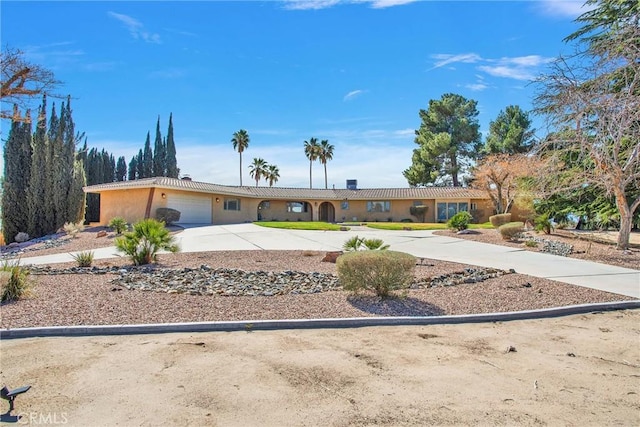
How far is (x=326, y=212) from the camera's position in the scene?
43000 millimetres

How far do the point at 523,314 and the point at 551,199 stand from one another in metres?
19.1

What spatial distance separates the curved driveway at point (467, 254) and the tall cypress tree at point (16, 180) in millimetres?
14505

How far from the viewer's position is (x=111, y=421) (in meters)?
3.10

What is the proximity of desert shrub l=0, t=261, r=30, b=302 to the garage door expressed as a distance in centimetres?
2237

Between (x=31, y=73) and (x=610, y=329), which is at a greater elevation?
(x=31, y=73)

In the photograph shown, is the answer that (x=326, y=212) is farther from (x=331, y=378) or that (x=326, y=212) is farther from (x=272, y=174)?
(x=331, y=378)

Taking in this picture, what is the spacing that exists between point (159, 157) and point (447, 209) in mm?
35493

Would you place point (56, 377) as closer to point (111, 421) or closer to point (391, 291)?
point (111, 421)

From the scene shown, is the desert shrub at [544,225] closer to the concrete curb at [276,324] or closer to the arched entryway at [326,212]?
the concrete curb at [276,324]

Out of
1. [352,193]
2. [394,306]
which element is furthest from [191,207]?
[394,306]

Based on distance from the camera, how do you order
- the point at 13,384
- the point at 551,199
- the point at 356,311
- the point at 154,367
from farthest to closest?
the point at 551,199, the point at 356,311, the point at 154,367, the point at 13,384

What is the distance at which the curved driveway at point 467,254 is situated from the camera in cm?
949

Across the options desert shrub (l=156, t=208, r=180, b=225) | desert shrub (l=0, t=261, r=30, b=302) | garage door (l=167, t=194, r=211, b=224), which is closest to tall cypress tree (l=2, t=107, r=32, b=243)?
desert shrub (l=156, t=208, r=180, b=225)

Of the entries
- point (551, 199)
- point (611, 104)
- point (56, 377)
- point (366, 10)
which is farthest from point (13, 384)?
point (551, 199)
